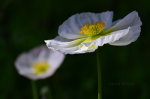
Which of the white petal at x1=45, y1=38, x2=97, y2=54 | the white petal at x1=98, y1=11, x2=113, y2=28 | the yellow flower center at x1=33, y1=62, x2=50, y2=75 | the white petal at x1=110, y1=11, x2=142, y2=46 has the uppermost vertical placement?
the white petal at x1=98, y1=11, x2=113, y2=28

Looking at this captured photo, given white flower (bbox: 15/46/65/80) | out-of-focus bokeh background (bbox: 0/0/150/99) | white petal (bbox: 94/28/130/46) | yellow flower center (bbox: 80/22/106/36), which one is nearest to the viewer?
white petal (bbox: 94/28/130/46)

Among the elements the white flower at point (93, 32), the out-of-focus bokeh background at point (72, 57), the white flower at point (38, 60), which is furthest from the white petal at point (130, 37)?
the white flower at point (38, 60)

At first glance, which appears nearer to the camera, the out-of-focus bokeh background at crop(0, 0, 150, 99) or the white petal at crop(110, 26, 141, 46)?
the white petal at crop(110, 26, 141, 46)

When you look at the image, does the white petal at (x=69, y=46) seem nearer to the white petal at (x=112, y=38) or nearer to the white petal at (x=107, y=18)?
the white petal at (x=112, y=38)

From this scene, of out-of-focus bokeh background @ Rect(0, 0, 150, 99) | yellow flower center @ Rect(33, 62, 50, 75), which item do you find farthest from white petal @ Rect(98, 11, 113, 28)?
yellow flower center @ Rect(33, 62, 50, 75)

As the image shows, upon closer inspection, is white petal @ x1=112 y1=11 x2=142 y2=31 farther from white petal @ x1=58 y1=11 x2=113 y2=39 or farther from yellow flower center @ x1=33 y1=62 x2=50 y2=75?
yellow flower center @ x1=33 y1=62 x2=50 y2=75

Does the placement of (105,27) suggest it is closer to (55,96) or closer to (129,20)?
(129,20)

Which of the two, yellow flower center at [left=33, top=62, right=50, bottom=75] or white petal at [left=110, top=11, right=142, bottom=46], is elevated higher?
white petal at [left=110, top=11, right=142, bottom=46]

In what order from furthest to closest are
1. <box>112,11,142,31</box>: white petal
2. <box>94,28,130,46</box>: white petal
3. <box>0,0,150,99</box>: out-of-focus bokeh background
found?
<box>0,0,150,99</box>: out-of-focus bokeh background < <box>112,11,142,31</box>: white petal < <box>94,28,130,46</box>: white petal
